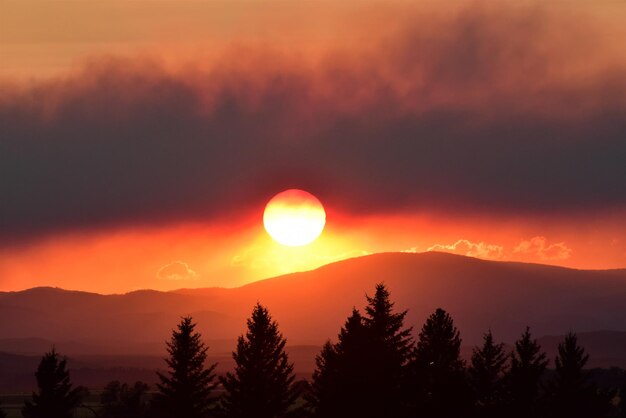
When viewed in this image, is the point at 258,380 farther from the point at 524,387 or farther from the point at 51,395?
the point at 524,387

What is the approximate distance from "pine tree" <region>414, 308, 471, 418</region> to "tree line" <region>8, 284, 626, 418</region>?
0.41 ft

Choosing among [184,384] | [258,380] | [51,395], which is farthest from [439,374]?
[51,395]

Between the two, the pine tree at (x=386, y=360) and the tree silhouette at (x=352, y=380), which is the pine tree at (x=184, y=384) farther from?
the pine tree at (x=386, y=360)

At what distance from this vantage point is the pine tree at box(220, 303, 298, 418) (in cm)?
9762

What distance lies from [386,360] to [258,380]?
47.7ft

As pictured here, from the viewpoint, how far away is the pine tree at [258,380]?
320 feet

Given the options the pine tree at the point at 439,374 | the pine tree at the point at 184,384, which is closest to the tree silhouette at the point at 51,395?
the pine tree at the point at 184,384

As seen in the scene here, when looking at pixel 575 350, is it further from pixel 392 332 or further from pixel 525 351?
pixel 392 332

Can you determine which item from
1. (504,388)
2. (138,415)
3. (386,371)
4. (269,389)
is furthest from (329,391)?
(138,415)

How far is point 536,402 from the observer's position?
345 feet

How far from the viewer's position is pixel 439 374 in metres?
74.9

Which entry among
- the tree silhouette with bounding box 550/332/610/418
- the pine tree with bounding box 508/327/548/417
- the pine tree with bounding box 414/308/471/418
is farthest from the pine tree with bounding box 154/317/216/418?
the tree silhouette with bounding box 550/332/610/418

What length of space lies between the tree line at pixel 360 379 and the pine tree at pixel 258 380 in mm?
79

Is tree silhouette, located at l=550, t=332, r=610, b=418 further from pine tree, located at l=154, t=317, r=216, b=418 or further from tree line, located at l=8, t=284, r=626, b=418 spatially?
pine tree, located at l=154, t=317, r=216, b=418
